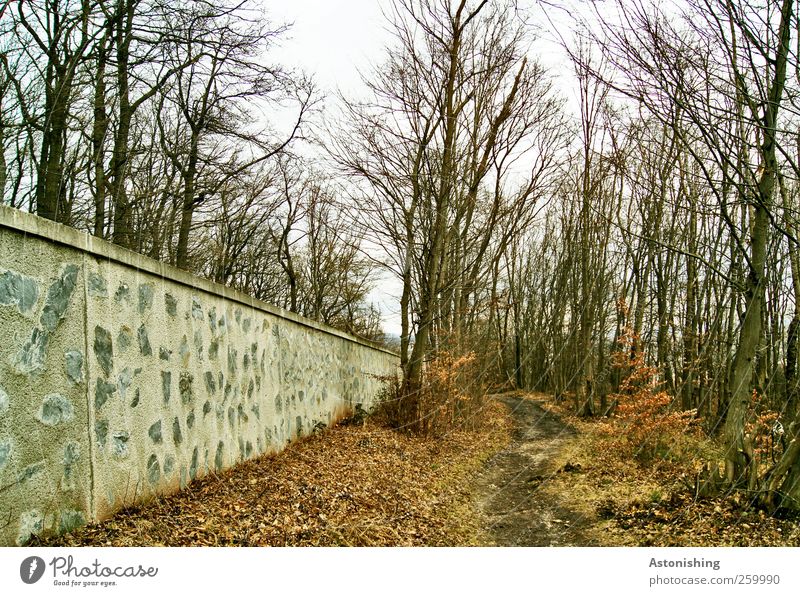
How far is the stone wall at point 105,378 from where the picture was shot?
8.80 feet

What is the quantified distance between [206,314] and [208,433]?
1020 mm

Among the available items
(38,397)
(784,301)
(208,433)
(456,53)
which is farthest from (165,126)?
(784,301)

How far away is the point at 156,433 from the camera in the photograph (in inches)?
151

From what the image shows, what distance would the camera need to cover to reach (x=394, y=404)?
8.93 m

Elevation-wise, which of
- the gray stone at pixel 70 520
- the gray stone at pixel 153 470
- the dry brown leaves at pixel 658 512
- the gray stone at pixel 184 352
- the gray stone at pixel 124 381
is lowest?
the dry brown leaves at pixel 658 512

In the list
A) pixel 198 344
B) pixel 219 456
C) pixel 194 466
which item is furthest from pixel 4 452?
pixel 219 456

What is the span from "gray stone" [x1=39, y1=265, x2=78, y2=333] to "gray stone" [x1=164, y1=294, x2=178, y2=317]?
1.01 meters

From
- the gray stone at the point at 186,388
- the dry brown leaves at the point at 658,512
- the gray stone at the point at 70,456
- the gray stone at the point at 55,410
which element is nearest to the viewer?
the gray stone at the point at 55,410

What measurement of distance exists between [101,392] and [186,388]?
108cm

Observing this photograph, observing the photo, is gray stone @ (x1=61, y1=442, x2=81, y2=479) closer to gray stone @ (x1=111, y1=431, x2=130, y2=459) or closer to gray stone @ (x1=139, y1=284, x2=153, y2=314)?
gray stone @ (x1=111, y1=431, x2=130, y2=459)

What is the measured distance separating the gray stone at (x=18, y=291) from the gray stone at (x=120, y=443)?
1.01m
